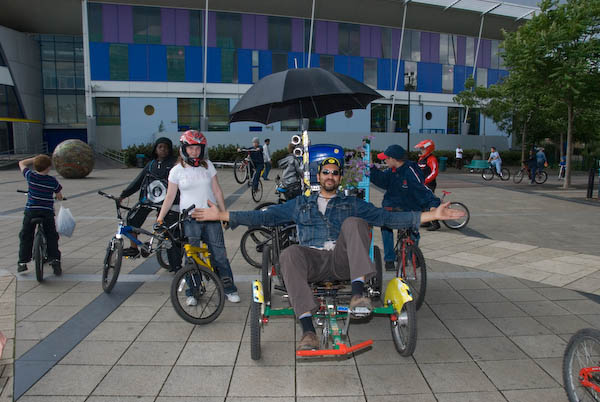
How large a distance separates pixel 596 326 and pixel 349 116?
3269cm

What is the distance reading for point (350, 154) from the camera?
473 centimetres

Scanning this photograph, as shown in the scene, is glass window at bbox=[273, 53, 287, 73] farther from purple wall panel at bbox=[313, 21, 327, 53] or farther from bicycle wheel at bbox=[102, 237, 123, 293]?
bicycle wheel at bbox=[102, 237, 123, 293]

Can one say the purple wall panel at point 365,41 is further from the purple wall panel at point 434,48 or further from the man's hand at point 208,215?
the man's hand at point 208,215

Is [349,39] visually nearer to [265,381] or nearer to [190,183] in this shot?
[190,183]

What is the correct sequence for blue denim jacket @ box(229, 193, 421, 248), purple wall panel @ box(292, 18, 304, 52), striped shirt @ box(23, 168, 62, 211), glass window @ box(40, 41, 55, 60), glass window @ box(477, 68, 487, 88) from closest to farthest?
blue denim jacket @ box(229, 193, 421, 248) < striped shirt @ box(23, 168, 62, 211) < purple wall panel @ box(292, 18, 304, 52) < glass window @ box(477, 68, 487, 88) < glass window @ box(40, 41, 55, 60)

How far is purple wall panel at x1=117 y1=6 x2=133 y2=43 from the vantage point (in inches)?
1249

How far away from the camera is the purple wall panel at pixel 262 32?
33625 millimetres

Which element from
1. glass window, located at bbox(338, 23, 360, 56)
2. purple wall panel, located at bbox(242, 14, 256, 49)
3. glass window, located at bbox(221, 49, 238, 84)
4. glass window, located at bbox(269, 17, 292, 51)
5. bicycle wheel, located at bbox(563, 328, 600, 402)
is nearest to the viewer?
bicycle wheel, located at bbox(563, 328, 600, 402)

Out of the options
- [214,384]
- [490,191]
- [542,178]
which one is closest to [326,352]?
[214,384]

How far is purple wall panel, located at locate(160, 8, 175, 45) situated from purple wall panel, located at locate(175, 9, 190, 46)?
10.7 inches

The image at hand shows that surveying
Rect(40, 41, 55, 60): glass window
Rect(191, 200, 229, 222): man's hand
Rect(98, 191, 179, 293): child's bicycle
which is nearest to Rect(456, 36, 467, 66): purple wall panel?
Rect(40, 41, 55, 60): glass window

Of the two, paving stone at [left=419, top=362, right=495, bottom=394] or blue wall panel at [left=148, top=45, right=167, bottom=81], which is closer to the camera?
paving stone at [left=419, top=362, right=495, bottom=394]

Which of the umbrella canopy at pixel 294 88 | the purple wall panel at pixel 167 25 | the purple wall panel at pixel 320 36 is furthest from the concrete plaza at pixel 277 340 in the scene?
the purple wall panel at pixel 320 36

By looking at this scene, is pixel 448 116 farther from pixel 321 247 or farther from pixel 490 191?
pixel 321 247
